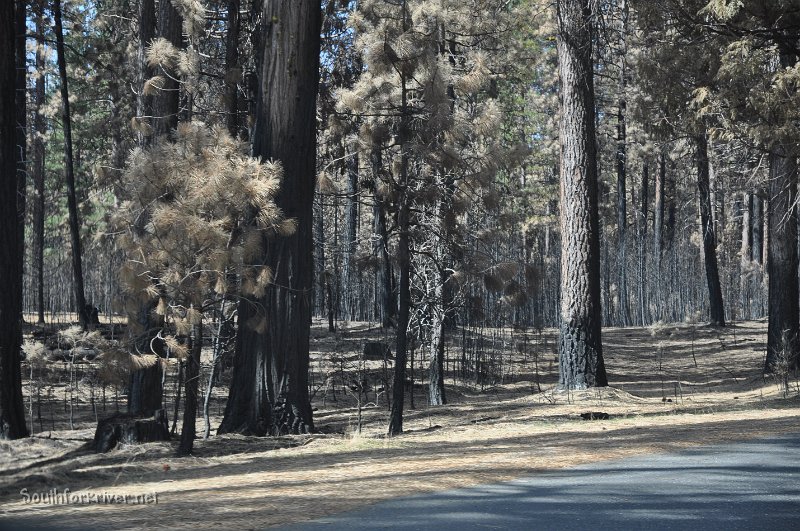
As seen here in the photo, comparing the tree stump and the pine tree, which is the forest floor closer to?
the tree stump

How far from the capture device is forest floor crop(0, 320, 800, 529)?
21.9 ft

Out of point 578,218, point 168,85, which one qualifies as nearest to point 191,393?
point 168,85

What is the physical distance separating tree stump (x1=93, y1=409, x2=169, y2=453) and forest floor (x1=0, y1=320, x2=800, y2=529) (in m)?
0.21

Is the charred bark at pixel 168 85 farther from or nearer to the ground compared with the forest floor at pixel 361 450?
farther from the ground

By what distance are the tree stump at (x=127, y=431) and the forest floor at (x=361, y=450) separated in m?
0.21

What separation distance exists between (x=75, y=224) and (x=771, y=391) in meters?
16.6

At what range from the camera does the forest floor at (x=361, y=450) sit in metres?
6.67

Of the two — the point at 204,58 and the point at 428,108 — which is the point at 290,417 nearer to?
the point at 428,108

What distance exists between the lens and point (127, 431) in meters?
10.8

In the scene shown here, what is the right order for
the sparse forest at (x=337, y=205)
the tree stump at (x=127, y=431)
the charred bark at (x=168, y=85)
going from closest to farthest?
the sparse forest at (x=337, y=205)
the tree stump at (x=127, y=431)
the charred bark at (x=168, y=85)

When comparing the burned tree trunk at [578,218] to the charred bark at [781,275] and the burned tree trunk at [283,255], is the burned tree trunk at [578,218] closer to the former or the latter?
the charred bark at [781,275]

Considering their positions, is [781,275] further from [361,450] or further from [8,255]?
[8,255]

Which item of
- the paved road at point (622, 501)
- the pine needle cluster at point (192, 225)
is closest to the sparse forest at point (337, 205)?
the pine needle cluster at point (192, 225)

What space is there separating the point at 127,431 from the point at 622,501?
21.3 ft
